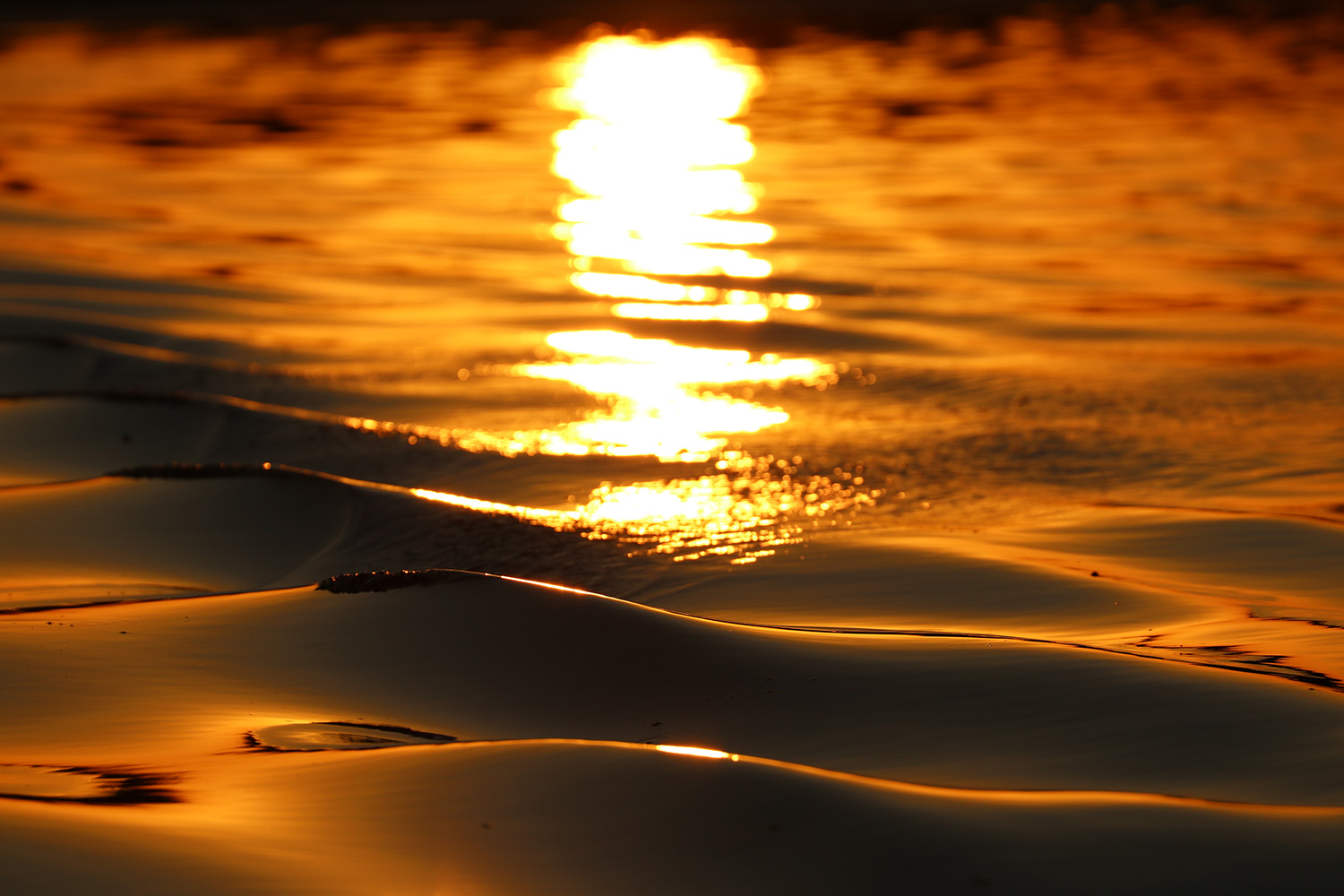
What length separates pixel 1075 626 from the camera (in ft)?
6.10

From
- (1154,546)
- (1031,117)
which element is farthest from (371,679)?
(1031,117)

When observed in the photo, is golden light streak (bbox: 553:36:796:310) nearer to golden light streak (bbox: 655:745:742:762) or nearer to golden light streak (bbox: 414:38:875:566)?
golden light streak (bbox: 414:38:875:566)

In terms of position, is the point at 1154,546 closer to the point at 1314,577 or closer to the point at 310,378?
the point at 1314,577

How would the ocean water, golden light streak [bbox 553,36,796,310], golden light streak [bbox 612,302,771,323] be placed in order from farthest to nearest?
golden light streak [bbox 553,36,796,310], golden light streak [bbox 612,302,771,323], the ocean water

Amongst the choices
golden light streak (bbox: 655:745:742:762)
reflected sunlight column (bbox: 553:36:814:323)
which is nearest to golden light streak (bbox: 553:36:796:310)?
reflected sunlight column (bbox: 553:36:814:323)

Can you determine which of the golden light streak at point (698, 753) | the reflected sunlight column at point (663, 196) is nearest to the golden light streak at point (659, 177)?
the reflected sunlight column at point (663, 196)

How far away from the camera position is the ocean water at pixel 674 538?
1254 millimetres

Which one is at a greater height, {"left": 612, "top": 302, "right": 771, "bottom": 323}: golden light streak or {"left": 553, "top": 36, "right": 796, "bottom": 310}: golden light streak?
{"left": 553, "top": 36, "right": 796, "bottom": 310}: golden light streak

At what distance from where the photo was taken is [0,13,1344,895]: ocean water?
125cm

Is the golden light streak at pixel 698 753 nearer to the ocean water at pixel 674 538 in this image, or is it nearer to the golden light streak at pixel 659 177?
the ocean water at pixel 674 538

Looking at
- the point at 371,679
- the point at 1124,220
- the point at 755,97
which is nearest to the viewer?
the point at 371,679

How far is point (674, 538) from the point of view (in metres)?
2.29

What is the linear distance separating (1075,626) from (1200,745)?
1.39 feet

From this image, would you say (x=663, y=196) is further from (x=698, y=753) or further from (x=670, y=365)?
(x=698, y=753)
